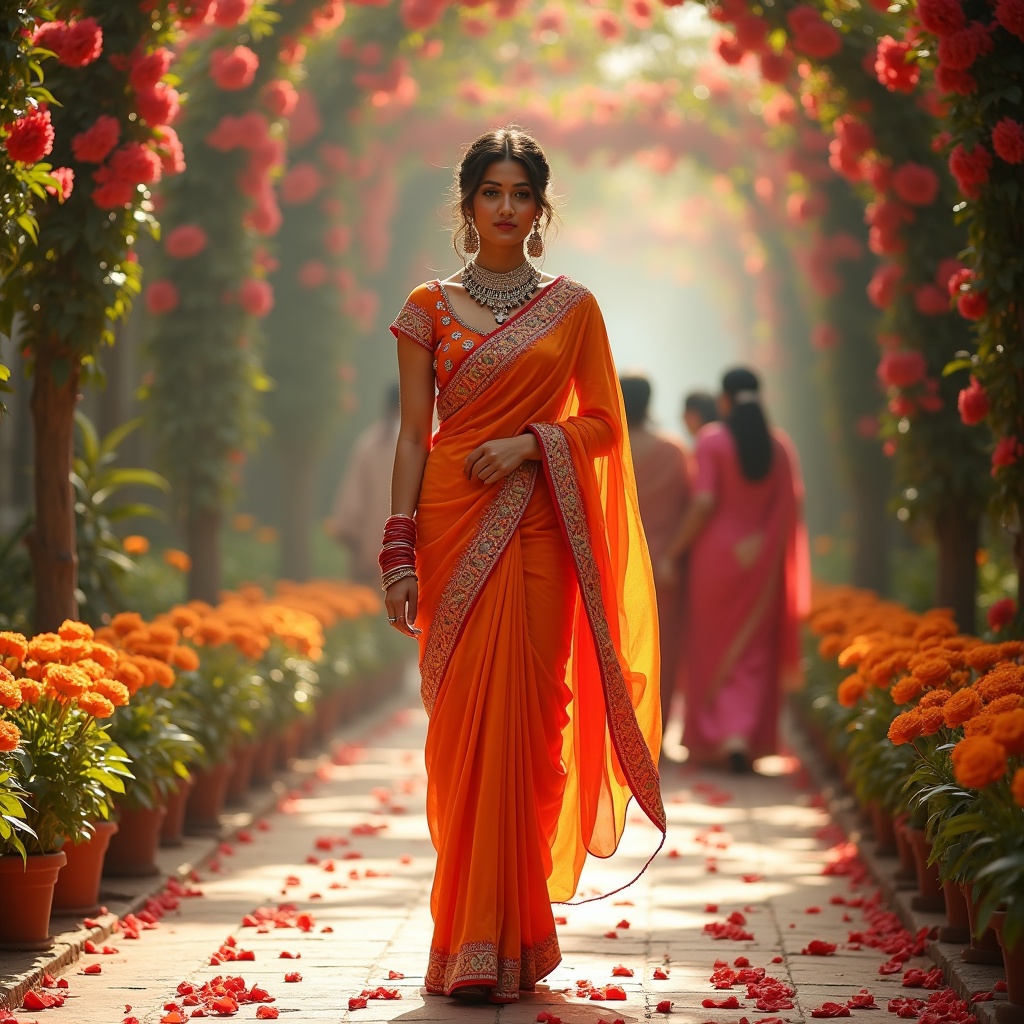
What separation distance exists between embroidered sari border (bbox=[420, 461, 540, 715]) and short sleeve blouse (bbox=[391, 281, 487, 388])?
1.17 feet

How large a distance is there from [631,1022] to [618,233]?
105 ft

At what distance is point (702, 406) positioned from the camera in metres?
11.7

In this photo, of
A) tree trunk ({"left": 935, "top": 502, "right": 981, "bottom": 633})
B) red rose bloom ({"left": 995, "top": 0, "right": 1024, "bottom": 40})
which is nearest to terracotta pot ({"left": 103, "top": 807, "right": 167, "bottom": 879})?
red rose bloom ({"left": 995, "top": 0, "right": 1024, "bottom": 40})

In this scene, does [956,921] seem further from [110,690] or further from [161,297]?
[161,297]

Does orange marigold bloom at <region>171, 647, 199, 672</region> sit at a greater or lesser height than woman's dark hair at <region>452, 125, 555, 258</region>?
lesser

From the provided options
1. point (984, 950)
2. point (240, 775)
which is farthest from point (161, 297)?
point (984, 950)

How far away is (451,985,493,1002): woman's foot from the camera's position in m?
4.66

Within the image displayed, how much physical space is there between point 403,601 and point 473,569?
216 mm

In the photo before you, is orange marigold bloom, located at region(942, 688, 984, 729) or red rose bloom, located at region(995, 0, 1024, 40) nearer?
orange marigold bloom, located at region(942, 688, 984, 729)

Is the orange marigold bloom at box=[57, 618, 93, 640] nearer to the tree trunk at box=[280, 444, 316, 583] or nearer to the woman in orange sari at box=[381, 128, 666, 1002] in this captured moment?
the woman in orange sari at box=[381, 128, 666, 1002]

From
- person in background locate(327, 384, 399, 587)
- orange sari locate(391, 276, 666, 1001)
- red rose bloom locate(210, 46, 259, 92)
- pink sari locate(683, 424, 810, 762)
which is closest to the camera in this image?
orange sari locate(391, 276, 666, 1001)

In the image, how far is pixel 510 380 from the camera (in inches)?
195

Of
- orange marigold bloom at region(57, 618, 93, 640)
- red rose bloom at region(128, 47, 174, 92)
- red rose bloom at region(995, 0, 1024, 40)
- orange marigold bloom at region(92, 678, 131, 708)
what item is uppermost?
red rose bloom at region(128, 47, 174, 92)

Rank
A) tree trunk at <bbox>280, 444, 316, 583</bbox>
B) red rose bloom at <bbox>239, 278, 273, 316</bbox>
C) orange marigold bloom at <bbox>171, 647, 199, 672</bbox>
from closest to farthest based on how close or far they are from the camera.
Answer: orange marigold bloom at <bbox>171, 647, 199, 672</bbox>
red rose bloom at <bbox>239, 278, 273, 316</bbox>
tree trunk at <bbox>280, 444, 316, 583</bbox>
